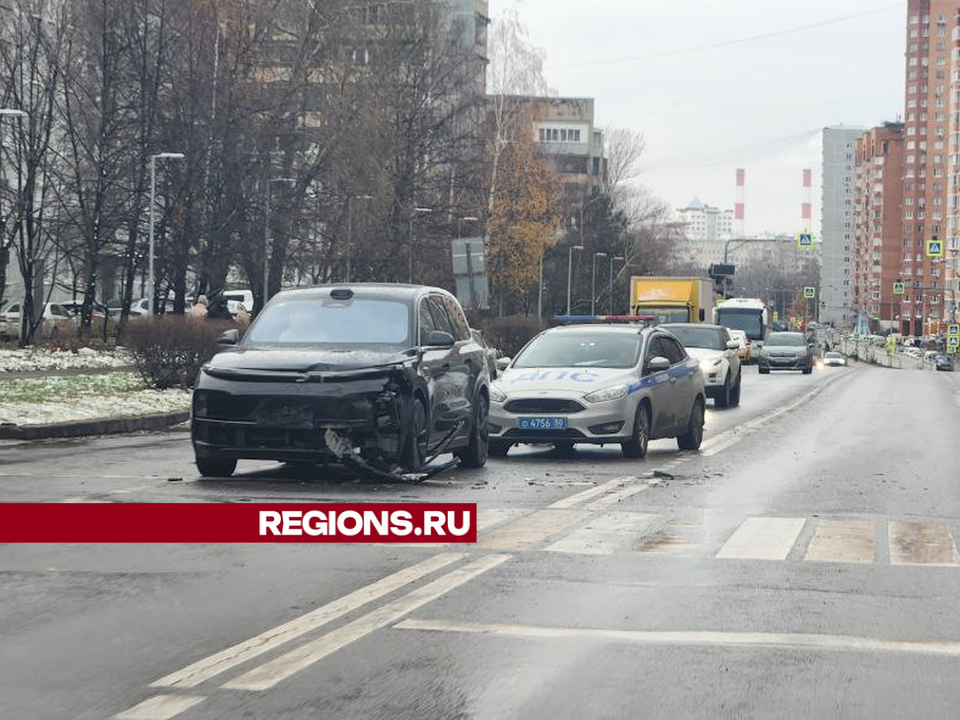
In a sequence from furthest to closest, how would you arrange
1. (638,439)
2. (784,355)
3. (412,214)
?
(784,355) < (412,214) < (638,439)

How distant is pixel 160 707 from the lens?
5.85 meters

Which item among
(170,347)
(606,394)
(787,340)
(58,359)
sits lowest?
(787,340)

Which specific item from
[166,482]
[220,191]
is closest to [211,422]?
[166,482]

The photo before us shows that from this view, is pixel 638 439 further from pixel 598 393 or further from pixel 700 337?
pixel 700 337

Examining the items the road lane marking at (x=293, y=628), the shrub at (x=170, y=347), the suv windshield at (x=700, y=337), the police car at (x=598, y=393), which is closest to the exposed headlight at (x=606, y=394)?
the police car at (x=598, y=393)

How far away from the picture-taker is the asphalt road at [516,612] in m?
6.08

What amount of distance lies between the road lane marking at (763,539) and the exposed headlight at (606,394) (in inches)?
226

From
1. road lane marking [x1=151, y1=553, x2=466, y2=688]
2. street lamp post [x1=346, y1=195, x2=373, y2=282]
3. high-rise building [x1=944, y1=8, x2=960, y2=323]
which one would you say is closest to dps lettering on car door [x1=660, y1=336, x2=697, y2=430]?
road lane marking [x1=151, y1=553, x2=466, y2=688]

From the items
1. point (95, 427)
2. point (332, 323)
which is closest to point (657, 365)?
point (332, 323)

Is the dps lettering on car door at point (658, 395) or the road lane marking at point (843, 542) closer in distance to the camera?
the road lane marking at point (843, 542)

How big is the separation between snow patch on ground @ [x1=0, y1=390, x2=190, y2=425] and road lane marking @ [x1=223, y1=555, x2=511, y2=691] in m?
12.9

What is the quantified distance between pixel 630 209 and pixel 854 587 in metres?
129

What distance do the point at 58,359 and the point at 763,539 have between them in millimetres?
29583

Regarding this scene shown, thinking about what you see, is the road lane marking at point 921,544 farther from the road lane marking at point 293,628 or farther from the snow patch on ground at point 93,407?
the snow patch on ground at point 93,407
